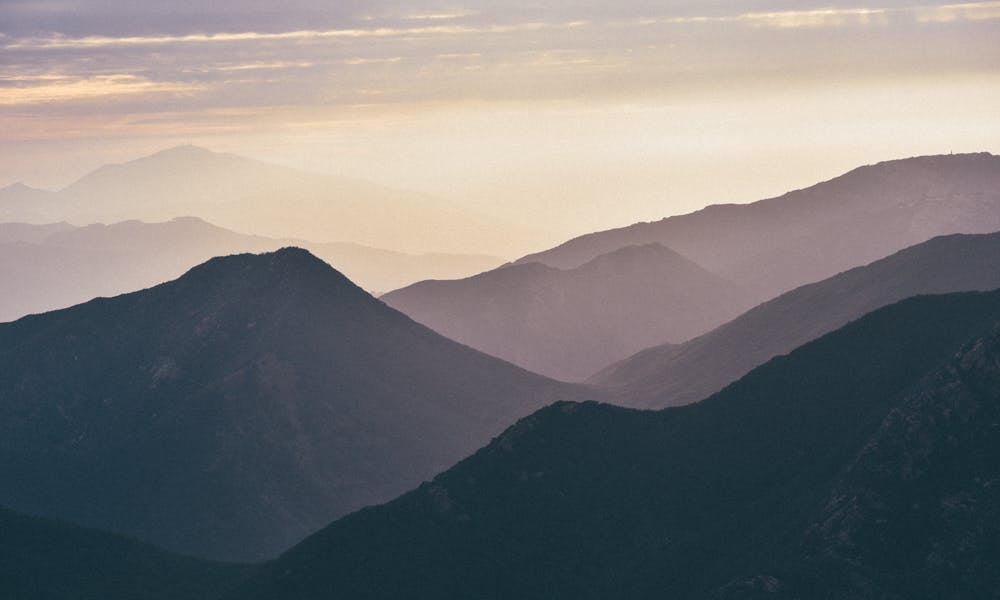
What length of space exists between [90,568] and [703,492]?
63.8 meters

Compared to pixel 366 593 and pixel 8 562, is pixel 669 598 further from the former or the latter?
pixel 8 562

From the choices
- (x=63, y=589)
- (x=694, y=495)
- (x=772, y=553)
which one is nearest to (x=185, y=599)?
(x=63, y=589)

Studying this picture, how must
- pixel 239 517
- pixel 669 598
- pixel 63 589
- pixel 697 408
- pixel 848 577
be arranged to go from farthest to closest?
1. pixel 239 517
2. pixel 63 589
3. pixel 697 408
4. pixel 669 598
5. pixel 848 577

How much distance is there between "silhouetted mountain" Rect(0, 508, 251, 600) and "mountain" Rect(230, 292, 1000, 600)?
65.3ft

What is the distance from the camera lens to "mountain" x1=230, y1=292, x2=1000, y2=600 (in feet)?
344

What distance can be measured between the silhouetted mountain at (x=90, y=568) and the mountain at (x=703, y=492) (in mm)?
19889

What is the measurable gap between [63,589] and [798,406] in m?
70.3

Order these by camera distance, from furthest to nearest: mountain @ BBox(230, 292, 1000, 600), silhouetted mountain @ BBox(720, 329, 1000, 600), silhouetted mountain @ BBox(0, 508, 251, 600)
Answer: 1. silhouetted mountain @ BBox(0, 508, 251, 600)
2. mountain @ BBox(230, 292, 1000, 600)
3. silhouetted mountain @ BBox(720, 329, 1000, 600)

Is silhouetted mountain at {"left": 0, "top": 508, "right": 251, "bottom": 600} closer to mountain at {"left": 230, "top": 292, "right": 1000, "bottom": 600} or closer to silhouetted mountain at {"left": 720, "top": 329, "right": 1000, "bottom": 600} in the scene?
mountain at {"left": 230, "top": 292, "right": 1000, "bottom": 600}

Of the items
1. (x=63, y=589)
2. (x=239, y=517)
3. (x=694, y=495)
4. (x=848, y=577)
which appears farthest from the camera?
(x=239, y=517)

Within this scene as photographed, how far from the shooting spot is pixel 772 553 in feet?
343

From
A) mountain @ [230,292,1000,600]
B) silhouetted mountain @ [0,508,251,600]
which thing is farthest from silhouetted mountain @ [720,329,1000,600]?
silhouetted mountain @ [0,508,251,600]

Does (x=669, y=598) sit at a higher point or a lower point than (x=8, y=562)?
lower

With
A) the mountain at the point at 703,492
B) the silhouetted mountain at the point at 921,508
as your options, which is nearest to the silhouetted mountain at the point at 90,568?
the mountain at the point at 703,492
